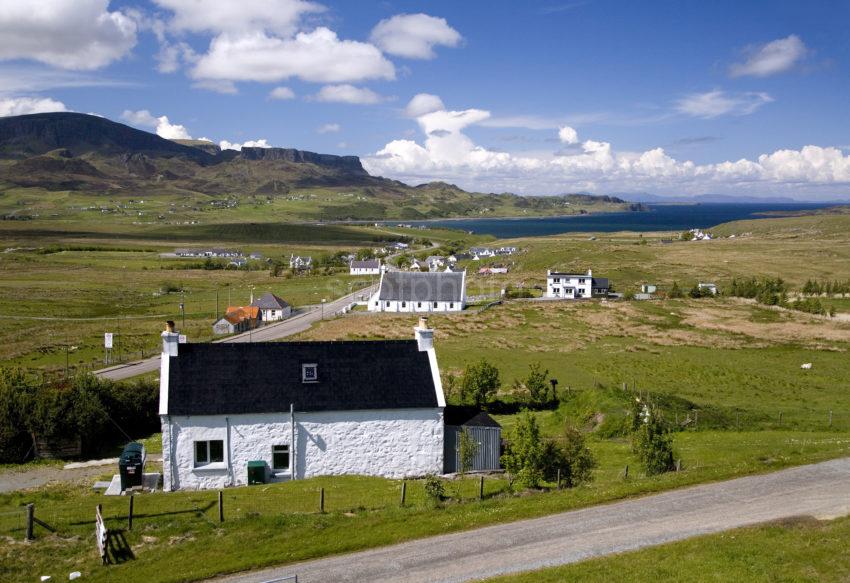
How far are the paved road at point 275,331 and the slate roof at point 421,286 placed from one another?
31.6ft

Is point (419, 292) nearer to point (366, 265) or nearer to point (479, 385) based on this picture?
point (479, 385)

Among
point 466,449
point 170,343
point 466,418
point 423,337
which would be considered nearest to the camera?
point 466,449

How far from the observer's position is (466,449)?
24953 millimetres

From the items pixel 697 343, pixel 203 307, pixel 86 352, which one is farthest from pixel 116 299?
pixel 697 343

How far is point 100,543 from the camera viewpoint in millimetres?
16609

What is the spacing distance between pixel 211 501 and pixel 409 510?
7.04 metres

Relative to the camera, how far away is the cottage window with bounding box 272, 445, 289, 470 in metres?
25.3

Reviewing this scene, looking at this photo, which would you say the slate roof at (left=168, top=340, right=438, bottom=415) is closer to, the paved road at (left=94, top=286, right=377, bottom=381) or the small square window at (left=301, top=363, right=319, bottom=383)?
the small square window at (left=301, top=363, right=319, bottom=383)

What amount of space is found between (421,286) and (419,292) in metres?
0.98

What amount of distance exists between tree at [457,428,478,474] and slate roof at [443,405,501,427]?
701mm

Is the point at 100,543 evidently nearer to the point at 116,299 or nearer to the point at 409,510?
the point at 409,510

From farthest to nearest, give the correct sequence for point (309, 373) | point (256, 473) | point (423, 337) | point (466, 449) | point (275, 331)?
point (275, 331), point (423, 337), point (309, 373), point (466, 449), point (256, 473)

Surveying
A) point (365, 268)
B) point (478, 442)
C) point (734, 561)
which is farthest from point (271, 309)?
point (734, 561)

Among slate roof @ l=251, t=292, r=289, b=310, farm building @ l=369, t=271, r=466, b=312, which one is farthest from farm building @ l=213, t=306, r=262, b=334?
farm building @ l=369, t=271, r=466, b=312
